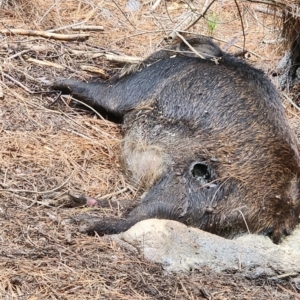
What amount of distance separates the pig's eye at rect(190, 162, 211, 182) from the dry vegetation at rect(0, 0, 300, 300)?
0.51 metres

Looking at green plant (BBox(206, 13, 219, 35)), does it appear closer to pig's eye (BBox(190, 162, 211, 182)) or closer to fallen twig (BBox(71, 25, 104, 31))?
fallen twig (BBox(71, 25, 104, 31))

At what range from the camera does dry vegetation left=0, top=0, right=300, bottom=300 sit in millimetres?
3957

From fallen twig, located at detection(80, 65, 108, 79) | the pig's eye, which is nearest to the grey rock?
the pig's eye

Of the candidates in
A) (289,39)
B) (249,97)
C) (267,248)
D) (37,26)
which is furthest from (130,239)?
(37,26)

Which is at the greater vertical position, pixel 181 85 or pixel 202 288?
pixel 181 85

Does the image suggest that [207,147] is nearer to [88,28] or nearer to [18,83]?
[18,83]

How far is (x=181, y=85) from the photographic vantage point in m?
5.78

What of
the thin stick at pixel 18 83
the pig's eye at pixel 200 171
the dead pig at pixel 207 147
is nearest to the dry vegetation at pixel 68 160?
the thin stick at pixel 18 83

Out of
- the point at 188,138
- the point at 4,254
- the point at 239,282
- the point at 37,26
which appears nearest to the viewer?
the point at 4,254

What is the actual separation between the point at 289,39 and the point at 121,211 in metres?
2.79

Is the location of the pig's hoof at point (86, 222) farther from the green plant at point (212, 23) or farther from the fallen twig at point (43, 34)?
the green plant at point (212, 23)

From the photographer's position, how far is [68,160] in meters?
5.46

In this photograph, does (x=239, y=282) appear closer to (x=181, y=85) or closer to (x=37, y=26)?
(x=181, y=85)

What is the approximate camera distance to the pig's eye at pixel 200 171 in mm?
5059
